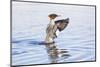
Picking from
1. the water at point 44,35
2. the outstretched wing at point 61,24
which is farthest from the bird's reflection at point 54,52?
the outstretched wing at point 61,24

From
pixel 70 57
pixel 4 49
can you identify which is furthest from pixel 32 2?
pixel 70 57

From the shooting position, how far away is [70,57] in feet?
8.51

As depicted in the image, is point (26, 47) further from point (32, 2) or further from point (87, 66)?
point (87, 66)

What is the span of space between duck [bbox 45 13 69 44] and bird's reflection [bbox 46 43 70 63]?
5 centimetres

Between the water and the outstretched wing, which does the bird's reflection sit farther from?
the outstretched wing

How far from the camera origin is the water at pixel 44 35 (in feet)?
7.76

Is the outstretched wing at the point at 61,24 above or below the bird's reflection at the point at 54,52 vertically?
above

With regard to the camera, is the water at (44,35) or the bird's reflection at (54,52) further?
the bird's reflection at (54,52)

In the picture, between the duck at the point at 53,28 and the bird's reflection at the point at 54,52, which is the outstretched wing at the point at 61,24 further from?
the bird's reflection at the point at 54,52

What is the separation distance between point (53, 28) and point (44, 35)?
0.43 ft

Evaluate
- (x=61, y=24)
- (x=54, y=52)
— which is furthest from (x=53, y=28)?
(x=54, y=52)

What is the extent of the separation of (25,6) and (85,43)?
32.3 inches

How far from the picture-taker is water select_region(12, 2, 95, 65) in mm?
2365

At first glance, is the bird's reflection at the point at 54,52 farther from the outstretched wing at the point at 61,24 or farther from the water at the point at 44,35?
the outstretched wing at the point at 61,24
